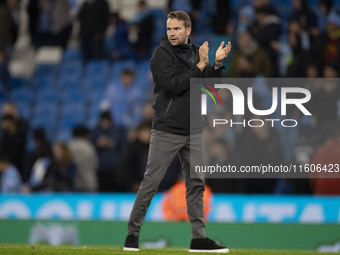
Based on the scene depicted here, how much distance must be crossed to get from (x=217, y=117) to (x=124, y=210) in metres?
1.99

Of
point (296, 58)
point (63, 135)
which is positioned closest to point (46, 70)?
point (63, 135)

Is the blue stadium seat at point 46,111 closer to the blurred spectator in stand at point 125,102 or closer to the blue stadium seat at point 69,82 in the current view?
the blue stadium seat at point 69,82

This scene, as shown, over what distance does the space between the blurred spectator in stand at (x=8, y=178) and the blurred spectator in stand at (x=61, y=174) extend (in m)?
0.57

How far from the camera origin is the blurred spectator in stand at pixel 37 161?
1221cm

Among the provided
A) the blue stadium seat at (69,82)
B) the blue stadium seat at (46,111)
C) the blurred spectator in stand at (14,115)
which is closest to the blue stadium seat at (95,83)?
the blue stadium seat at (69,82)

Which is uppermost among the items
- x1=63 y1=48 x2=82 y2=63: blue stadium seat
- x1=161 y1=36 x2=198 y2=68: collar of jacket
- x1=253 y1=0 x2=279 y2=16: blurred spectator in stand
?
x1=253 y1=0 x2=279 y2=16: blurred spectator in stand

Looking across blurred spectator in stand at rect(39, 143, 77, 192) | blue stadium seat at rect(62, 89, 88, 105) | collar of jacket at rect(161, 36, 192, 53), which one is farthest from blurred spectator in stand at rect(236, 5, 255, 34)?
collar of jacket at rect(161, 36, 192, 53)

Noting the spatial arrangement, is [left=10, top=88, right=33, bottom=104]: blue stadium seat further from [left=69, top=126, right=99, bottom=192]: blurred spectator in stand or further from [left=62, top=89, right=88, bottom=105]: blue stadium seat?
[left=69, top=126, right=99, bottom=192]: blurred spectator in stand

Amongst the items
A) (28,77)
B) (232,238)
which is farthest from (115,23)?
(232,238)

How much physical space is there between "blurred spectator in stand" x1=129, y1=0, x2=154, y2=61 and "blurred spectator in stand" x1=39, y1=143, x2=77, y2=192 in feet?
13.6

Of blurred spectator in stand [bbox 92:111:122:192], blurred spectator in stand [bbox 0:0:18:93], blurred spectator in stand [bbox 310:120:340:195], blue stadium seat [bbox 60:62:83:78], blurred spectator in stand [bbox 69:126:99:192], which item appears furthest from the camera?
blue stadium seat [bbox 60:62:83:78]

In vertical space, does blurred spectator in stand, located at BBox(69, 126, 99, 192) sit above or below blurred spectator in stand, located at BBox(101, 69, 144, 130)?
below

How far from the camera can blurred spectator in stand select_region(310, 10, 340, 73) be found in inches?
510

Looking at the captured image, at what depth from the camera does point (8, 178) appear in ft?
40.5
